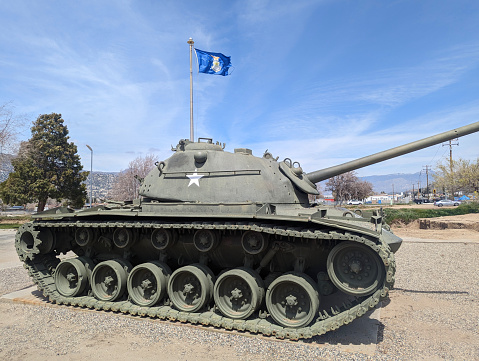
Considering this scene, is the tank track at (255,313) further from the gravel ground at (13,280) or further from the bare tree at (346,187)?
the bare tree at (346,187)

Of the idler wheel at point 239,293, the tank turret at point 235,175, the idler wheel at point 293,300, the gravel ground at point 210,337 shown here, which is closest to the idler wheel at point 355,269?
the idler wheel at point 293,300

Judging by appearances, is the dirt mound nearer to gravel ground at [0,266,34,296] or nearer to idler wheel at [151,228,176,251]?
idler wheel at [151,228,176,251]

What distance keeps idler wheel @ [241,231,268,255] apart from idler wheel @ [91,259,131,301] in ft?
10.8

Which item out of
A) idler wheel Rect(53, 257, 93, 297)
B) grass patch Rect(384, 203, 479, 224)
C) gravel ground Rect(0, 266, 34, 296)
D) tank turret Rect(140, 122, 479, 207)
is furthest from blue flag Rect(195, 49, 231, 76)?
grass patch Rect(384, 203, 479, 224)

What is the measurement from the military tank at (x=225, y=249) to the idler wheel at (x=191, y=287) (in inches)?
0.9

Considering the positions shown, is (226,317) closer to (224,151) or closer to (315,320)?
(315,320)

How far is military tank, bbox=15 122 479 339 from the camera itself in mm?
6238

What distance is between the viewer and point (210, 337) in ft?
21.3

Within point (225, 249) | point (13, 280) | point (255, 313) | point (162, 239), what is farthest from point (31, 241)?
point (255, 313)

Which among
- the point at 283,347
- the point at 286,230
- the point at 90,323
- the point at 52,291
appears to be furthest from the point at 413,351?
the point at 52,291

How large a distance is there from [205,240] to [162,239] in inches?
43.7

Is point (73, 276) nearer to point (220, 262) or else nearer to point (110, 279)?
point (110, 279)

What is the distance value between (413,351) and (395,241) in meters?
1.97

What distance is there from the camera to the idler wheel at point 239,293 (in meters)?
6.94
